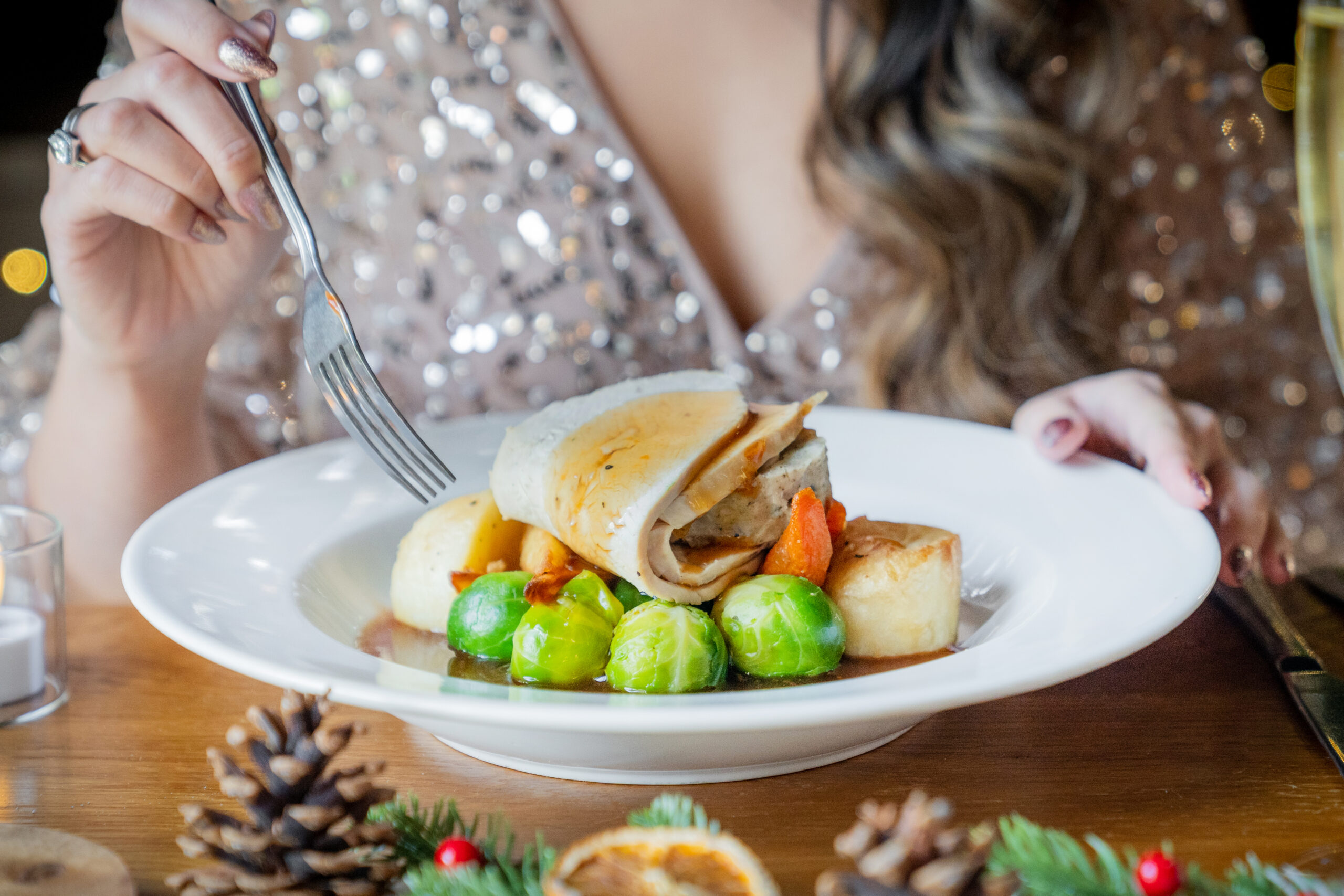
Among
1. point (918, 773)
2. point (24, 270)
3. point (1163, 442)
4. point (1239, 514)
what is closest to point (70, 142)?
point (918, 773)

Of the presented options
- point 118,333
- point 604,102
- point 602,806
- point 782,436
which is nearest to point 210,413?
point 118,333

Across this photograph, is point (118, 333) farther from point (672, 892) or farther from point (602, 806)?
point (672, 892)

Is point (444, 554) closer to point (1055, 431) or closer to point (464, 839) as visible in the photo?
point (464, 839)

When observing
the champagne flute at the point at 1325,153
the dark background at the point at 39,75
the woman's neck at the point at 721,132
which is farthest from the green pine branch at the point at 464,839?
the dark background at the point at 39,75

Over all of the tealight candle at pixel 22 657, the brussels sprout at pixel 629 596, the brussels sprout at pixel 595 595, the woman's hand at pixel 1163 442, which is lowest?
the woman's hand at pixel 1163 442

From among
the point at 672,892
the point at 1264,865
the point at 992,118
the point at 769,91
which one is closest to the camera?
the point at 672,892

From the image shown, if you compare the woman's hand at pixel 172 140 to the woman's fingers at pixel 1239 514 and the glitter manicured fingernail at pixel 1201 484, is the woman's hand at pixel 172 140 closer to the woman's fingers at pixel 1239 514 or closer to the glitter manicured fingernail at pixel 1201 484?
the glitter manicured fingernail at pixel 1201 484

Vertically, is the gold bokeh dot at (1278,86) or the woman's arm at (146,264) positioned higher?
the woman's arm at (146,264)

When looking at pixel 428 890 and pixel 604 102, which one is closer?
pixel 428 890
